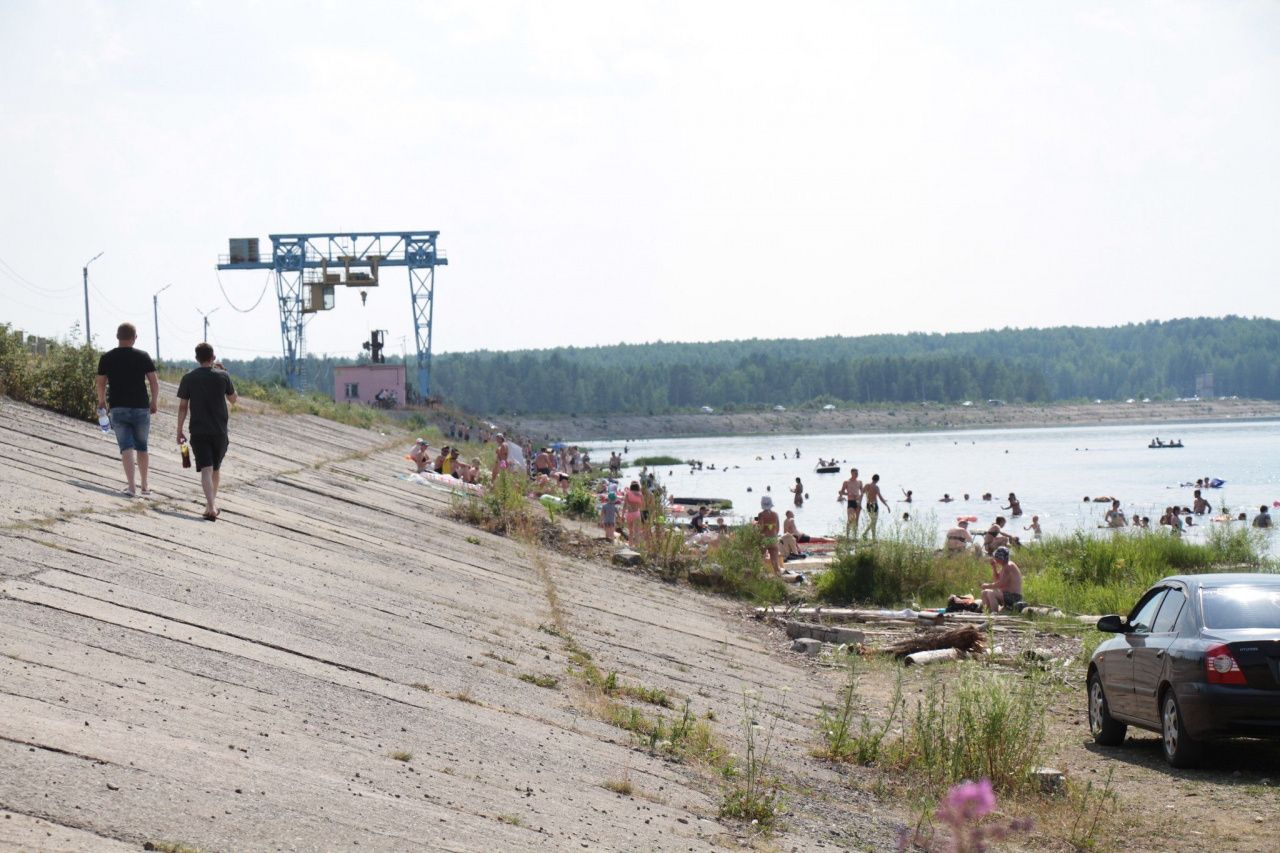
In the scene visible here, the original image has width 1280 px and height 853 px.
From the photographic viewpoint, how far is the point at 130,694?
6414 millimetres

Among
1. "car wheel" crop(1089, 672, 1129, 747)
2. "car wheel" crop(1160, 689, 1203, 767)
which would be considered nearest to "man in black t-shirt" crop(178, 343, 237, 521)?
"car wheel" crop(1089, 672, 1129, 747)

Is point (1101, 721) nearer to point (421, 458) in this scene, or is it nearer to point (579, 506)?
point (579, 506)

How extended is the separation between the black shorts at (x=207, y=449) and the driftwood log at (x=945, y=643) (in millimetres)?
6773

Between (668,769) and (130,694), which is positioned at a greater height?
(130,694)

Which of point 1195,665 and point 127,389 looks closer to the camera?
point 1195,665

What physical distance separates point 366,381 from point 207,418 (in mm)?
54345

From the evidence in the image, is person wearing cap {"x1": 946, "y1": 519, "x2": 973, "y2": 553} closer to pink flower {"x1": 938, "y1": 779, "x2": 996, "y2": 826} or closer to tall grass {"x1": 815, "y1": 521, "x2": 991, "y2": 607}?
tall grass {"x1": 815, "y1": 521, "x2": 991, "y2": 607}

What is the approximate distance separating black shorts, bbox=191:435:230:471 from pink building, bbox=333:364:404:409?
2093 inches

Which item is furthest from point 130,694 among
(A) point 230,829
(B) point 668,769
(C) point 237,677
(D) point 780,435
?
(D) point 780,435

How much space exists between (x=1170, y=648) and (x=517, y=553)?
33.2 feet

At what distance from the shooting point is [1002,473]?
74.9 meters

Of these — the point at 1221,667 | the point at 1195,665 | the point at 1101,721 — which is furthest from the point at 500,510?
the point at 1221,667

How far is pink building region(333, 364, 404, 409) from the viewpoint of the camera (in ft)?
216

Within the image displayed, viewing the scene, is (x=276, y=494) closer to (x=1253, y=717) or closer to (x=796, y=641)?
(x=796, y=641)
